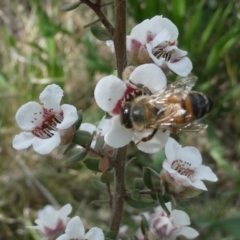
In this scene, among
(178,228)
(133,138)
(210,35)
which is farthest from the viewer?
(210,35)

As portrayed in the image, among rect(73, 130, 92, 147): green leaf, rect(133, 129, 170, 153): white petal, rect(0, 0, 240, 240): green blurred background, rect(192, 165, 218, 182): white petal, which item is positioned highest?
rect(133, 129, 170, 153): white petal

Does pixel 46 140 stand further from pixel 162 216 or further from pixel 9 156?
pixel 9 156

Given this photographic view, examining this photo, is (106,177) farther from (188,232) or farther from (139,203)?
(188,232)

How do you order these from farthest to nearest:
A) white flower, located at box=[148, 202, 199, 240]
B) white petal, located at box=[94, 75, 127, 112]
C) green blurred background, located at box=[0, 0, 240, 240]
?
1. green blurred background, located at box=[0, 0, 240, 240]
2. white flower, located at box=[148, 202, 199, 240]
3. white petal, located at box=[94, 75, 127, 112]

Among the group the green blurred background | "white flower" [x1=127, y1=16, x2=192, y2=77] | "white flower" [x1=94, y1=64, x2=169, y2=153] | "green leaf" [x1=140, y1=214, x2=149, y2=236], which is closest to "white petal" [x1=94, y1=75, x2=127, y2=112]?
"white flower" [x1=94, y1=64, x2=169, y2=153]

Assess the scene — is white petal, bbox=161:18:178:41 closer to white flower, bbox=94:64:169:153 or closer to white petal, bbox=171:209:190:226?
white flower, bbox=94:64:169:153

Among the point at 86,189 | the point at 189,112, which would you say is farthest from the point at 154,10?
the point at 189,112

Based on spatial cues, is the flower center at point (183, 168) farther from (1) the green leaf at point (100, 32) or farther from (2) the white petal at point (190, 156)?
(1) the green leaf at point (100, 32)
